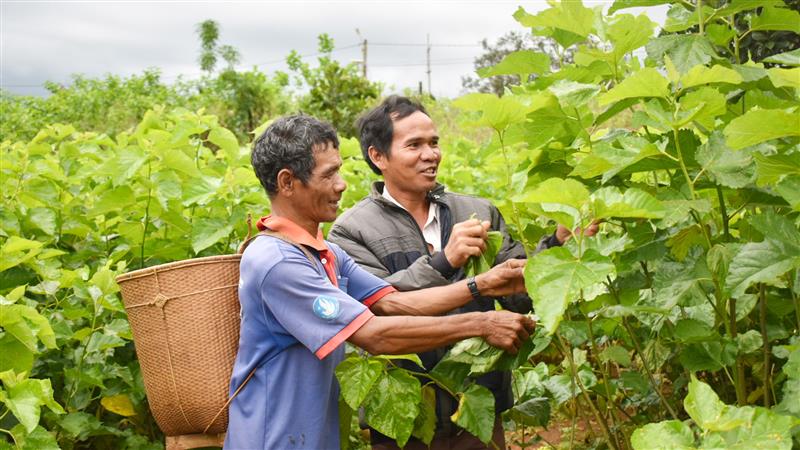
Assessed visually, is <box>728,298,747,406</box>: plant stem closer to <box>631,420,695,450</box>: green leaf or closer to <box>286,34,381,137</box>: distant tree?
<box>631,420,695,450</box>: green leaf

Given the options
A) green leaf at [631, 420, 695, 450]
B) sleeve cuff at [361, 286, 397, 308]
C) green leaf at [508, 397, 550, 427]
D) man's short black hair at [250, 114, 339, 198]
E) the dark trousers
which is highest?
man's short black hair at [250, 114, 339, 198]

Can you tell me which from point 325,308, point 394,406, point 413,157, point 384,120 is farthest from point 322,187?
point 384,120

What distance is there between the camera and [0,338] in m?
2.62

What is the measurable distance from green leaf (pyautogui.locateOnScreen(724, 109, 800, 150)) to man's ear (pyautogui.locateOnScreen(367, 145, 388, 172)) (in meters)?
1.54

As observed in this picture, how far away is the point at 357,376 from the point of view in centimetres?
213

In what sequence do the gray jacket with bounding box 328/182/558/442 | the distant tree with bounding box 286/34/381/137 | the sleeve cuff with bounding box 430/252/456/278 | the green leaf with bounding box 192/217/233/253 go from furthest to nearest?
1. the distant tree with bounding box 286/34/381/137
2. the green leaf with bounding box 192/217/233/253
3. the gray jacket with bounding box 328/182/558/442
4. the sleeve cuff with bounding box 430/252/456/278

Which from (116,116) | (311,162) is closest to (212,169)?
(311,162)

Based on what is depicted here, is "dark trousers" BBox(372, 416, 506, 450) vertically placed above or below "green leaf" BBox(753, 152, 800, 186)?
below

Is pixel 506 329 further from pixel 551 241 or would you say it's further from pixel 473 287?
pixel 551 241

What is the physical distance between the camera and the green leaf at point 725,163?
179 cm

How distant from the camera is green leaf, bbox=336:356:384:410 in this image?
2.10 meters

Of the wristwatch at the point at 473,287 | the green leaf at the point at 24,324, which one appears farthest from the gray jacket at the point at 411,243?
the green leaf at the point at 24,324

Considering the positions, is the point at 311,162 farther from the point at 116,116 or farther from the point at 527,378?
the point at 116,116

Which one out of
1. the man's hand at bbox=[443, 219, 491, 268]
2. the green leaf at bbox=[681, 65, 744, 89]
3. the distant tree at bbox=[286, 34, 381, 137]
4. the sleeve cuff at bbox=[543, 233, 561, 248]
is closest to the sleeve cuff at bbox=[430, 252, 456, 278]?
the man's hand at bbox=[443, 219, 491, 268]
